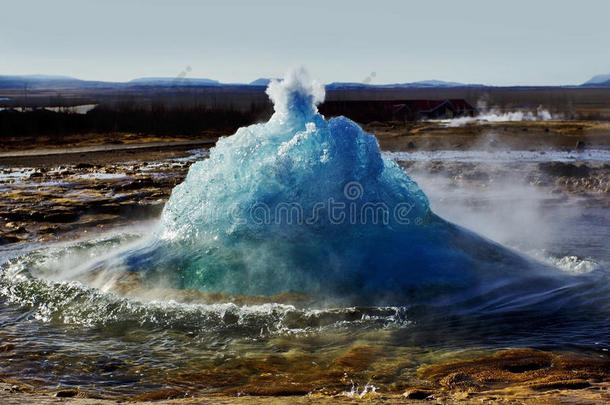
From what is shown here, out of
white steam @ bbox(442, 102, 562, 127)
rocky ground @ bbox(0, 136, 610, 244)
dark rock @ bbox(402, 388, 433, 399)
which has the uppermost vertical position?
white steam @ bbox(442, 102, 562, 127)

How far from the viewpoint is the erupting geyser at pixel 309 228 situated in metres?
4.51

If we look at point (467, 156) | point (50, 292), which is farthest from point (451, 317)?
point (467, 156)

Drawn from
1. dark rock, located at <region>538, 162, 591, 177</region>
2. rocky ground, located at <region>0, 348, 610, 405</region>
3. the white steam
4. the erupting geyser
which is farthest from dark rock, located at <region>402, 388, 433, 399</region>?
the white steam

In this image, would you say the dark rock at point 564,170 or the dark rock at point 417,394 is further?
the dark rock at point 564,170

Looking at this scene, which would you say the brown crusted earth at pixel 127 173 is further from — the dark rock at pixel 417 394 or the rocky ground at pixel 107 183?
the dark rock at pixel 417 394

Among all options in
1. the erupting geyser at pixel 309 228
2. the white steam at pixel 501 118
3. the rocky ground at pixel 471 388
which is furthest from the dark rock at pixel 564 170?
the white steam at pixel 501 118

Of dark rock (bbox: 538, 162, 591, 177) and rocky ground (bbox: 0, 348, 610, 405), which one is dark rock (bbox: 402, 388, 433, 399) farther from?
dark rock (bbox: 538, 162, 591, 177)

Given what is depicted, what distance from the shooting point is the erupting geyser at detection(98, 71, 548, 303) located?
4512 mm

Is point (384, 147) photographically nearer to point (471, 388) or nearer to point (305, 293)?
point (305, 293)

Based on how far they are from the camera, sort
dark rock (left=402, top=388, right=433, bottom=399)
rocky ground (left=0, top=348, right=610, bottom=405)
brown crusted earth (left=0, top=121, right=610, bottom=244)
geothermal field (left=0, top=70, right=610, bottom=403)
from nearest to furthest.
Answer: rocky ground (left=0, top=348, right=610, bottom=405) < dark rock (left=402, top=388, right=433, bottom=399) < geothermal field (left=0, top=70, right=610, bottom=403) < brown crusted earth (left=0, top=121, right=610, bottom=244)

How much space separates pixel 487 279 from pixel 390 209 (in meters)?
0.90

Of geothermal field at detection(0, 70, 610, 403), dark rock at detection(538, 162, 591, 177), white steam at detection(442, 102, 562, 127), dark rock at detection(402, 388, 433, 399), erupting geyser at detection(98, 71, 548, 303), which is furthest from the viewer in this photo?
white steam at detection(442, 102, 562, 127)

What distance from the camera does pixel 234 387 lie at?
3.16 meters

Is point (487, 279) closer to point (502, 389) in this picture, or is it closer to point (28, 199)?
point (502, 389)
